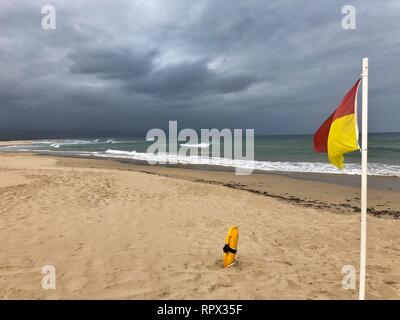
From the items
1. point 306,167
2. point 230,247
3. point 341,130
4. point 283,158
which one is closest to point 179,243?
point 230,247

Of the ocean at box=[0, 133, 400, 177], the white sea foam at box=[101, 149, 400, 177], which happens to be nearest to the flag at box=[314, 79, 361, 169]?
the white sea foam at box=[101, 149, 400, 177]

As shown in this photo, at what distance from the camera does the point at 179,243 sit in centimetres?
603

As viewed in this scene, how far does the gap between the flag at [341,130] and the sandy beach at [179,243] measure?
2.14 meters

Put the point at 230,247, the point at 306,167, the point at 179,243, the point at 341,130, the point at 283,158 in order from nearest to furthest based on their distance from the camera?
the point at 341,130, the point at 230,247, the point at 179,243, the point at 306,167, the point at 283,158

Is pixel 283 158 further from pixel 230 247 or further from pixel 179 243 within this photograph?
pixel 230 247

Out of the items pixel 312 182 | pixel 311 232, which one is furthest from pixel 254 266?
pixel 312 182

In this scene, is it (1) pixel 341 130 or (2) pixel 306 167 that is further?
(2) pixel 306 167

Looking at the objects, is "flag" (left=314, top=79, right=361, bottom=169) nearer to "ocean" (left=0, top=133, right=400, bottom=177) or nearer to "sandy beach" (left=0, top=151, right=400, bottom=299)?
"sandy beach" (left=0, top=151, right=400, bottom=299)

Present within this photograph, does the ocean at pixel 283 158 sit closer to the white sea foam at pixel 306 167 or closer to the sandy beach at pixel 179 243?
the white sea foam at pixel 306 167

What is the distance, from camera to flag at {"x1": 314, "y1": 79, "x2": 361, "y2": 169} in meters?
3.24

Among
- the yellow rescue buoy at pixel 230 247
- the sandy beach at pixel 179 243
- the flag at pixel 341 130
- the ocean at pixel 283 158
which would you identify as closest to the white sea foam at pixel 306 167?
the ocean at pixel 283 158

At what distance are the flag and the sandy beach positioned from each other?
214 cm

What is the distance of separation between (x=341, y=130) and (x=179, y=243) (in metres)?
3.99
